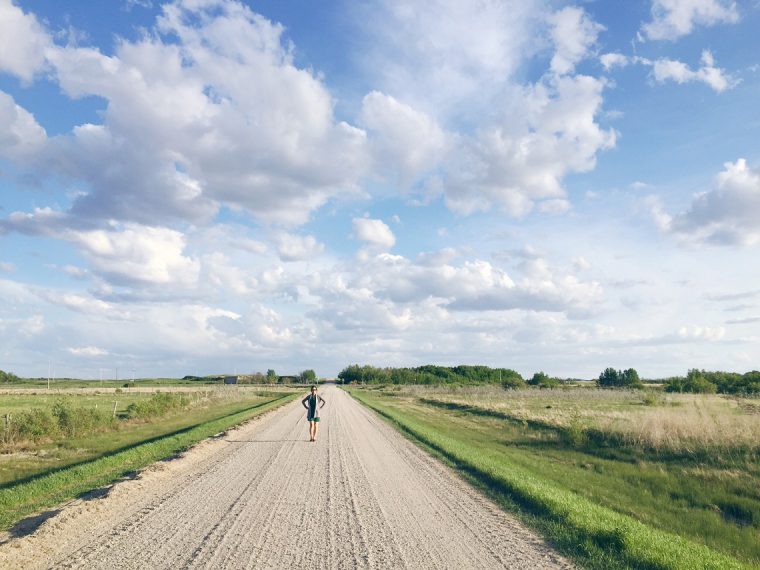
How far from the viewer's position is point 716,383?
78500 mm

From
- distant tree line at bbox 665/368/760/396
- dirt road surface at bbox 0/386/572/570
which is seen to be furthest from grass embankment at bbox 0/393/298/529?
distant tree line at bbox 665/368/760/396

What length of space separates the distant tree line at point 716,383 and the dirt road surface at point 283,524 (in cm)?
6787

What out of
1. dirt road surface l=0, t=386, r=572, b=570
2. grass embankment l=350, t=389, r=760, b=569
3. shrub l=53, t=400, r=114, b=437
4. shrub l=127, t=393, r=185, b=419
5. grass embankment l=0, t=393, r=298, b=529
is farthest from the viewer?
shrub l=127, t=393, r=185, b=419

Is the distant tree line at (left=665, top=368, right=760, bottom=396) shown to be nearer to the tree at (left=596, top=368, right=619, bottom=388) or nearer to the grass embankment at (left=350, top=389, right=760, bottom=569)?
the tree at (left=596, top=368, right=619, bottom=388)

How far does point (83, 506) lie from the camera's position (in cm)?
967

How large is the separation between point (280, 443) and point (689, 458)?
15.9 m

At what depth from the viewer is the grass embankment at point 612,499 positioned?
8016 mm

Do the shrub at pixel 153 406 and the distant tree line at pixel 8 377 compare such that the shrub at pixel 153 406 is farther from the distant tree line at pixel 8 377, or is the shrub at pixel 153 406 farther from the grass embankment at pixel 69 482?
the distant tree line at pixel 8 377

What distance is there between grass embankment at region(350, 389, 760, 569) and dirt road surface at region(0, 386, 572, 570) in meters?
0.81

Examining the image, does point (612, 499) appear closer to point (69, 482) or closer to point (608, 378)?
point (69, 482)

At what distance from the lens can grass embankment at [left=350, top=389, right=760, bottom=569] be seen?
8016 mm

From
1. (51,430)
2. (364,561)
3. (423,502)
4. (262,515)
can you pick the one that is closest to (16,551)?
(262,515)

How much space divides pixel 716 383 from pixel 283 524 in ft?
288

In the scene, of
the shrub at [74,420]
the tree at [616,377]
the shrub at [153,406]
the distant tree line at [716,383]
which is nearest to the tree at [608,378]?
the tree at [616,377]
